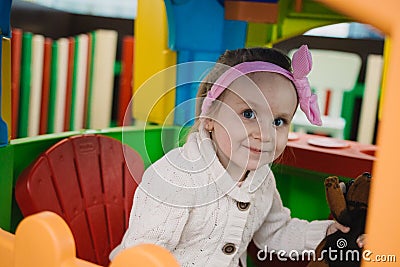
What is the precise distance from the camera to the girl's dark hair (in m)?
0.60

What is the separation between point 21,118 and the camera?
6.48ft

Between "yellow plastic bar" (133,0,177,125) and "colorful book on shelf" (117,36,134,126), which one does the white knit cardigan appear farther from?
"colorful book on shelf" (117,36,134,126)

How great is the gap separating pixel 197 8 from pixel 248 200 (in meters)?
0.38

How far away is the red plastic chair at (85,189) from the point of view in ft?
2.69

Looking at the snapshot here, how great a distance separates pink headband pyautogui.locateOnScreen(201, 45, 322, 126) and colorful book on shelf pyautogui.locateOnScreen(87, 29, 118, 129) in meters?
1.72

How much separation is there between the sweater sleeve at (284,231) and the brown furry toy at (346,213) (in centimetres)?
2

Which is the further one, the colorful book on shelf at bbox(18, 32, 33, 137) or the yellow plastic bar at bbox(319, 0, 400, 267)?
the colorful book on shelf at bbox(18, 32, 33, 137)

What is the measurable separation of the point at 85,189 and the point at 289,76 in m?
0.45

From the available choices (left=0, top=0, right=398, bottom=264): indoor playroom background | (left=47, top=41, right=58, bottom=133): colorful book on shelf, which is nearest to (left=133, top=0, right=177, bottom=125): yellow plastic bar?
(left=0, top=0, right=398, bottom=264): indoor playroom background

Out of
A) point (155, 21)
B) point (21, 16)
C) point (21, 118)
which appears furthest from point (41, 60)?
point (155, 21)

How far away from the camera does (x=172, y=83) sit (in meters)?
0.67

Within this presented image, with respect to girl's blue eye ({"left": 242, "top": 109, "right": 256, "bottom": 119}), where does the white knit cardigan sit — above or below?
below

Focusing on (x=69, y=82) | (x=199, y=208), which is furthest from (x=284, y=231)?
(x=69, y=82)

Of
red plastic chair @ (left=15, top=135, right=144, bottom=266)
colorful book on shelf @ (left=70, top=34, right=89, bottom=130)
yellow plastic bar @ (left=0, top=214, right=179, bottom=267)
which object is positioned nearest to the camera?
yellow plastic bar @ (left=0, top=214, right=179, bottom=267)
